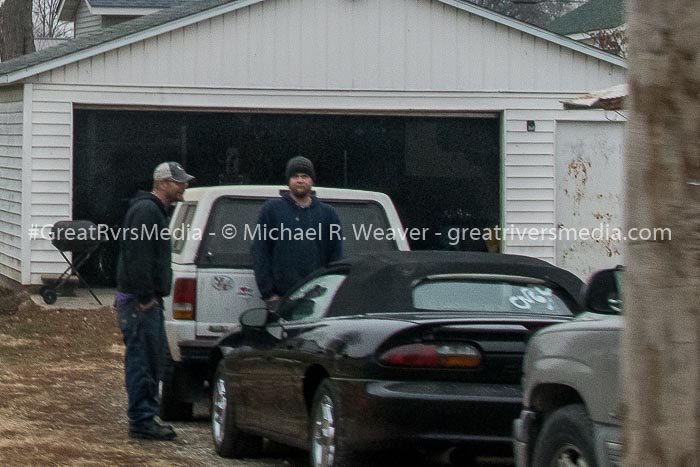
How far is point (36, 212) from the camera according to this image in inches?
724

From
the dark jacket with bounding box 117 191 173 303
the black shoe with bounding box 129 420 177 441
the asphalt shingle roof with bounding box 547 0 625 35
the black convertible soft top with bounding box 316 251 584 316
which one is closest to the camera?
the black convertible soft top with bounding box 316 251 584 316

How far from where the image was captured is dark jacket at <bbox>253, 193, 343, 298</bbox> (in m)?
9.70

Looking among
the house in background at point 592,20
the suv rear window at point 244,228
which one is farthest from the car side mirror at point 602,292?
the house in background at point 592,20

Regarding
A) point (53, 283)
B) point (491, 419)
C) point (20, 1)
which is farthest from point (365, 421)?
point (20, 1)

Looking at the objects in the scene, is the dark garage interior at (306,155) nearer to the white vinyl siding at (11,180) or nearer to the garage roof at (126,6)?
the white vinyl siding at (11,180)

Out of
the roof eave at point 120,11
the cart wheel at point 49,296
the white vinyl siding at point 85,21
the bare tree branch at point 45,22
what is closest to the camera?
the cart wheel at point 49,296

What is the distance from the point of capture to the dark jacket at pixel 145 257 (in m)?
9.04

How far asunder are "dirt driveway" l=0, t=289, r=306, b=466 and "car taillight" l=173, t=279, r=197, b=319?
85cm

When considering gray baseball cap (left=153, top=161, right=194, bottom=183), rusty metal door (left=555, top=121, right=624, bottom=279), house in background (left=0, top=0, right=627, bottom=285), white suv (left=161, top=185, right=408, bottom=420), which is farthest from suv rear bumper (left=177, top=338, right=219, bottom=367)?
rusty metal door (left=555, top=121, right=624, bottom=279)

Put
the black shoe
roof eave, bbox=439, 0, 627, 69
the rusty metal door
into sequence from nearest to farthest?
the black shoe < roof eave, bbox=439, 0, 627, 69 < the rusty metal door

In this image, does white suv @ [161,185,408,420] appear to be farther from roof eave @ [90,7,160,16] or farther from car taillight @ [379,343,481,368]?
roof eave @ [90,7,160,16]

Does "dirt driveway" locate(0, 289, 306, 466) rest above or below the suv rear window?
below

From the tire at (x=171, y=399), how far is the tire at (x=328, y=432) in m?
2.58

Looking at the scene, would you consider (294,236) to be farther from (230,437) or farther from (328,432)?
(328,432)
